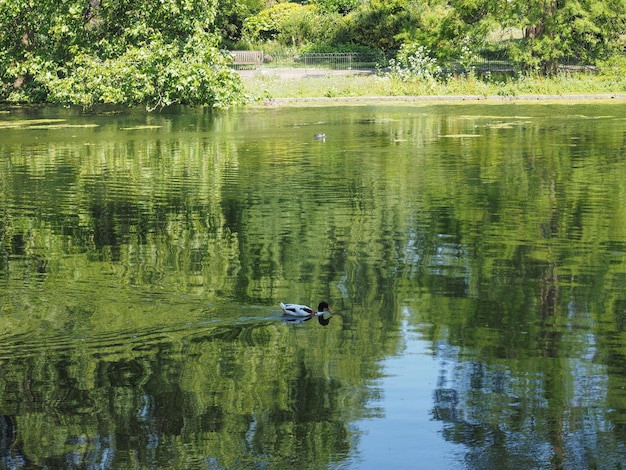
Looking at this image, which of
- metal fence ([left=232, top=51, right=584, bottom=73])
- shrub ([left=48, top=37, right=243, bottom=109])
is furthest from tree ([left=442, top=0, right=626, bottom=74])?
shrub ([left=48, top=37, right=243, bottom=109])

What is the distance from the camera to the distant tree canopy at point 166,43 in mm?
40188

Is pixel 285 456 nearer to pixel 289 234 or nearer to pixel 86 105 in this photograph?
pixel 289 234

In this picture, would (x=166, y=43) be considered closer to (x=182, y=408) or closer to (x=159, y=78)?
(x=159, y=78)

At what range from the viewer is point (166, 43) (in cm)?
4156

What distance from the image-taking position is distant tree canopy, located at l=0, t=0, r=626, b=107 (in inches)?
1582

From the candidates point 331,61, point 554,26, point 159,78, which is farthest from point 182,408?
point 331,61

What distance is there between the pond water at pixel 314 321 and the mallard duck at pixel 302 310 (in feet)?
0.49

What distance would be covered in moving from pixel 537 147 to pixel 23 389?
70.1 feet

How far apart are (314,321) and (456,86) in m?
38.1

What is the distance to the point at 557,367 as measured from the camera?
983 cm

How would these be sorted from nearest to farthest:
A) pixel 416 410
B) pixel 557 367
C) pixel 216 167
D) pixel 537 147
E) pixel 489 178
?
pixel 416 410 → pixel 557 367 → pixel 489 178 → pixel 216 167 → pixel 537 147

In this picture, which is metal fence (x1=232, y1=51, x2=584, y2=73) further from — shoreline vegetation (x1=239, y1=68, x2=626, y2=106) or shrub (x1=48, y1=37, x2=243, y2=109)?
shrub (x1=48, y1=37, x2=243, y2=109)

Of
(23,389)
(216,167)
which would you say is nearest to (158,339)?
(23,389)

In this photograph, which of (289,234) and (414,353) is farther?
(289,234)
